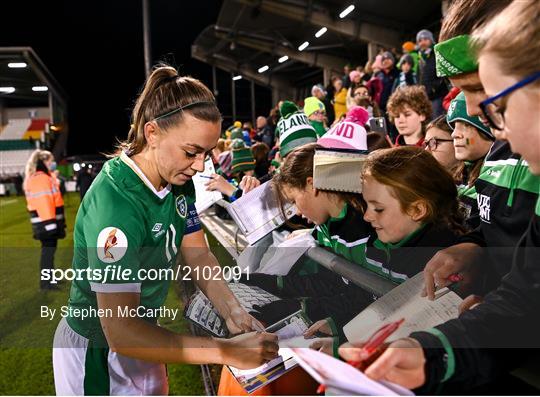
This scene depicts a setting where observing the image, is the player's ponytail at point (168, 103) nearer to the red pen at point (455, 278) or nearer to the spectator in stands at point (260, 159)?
the red pen at point (455, 278)

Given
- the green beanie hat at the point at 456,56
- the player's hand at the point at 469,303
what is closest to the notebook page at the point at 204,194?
the green beanie hat at the point at 456,56

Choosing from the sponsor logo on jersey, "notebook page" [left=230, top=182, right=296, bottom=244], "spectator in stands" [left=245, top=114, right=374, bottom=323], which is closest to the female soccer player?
"spectator in stands" [left=245, top=114, right=374, bottom=323]

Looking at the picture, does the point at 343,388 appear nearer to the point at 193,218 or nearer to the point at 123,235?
the point at 123,235

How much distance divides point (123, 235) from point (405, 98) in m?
2.94

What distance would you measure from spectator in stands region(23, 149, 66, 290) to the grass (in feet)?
1.62

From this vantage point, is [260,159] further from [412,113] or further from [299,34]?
[299,34]

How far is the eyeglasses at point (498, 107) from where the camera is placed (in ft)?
2.57

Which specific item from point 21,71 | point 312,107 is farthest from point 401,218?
point 21,71

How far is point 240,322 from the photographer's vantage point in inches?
64.0

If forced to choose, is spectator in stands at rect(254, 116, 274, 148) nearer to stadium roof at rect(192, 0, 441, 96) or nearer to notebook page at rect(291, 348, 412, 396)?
stadium roof at rect(192, 0, 441, 96)

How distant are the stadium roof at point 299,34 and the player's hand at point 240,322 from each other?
38.9ft

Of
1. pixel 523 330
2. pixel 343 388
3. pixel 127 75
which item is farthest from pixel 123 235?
pixel 127 75

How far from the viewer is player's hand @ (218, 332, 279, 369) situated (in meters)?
1.39

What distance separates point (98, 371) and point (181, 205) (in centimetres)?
60
